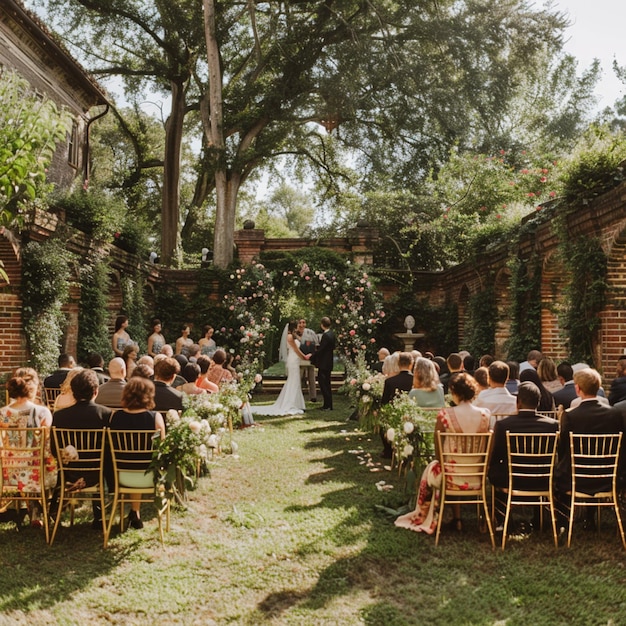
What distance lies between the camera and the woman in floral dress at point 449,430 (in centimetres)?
545

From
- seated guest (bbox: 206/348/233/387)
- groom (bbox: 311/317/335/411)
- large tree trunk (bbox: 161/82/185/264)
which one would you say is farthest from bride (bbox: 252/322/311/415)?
large tree trunk (bbox: 161/82/185/264)

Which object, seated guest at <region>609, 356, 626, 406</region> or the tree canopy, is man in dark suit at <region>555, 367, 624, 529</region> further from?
the tree canopy

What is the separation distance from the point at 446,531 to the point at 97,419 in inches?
126

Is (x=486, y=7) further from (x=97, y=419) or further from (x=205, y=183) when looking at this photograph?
(x=97, y=419)

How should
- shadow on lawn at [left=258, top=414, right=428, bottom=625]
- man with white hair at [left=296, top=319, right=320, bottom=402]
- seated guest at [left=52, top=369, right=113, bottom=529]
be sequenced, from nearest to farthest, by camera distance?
shadow on lawn at [left=258, top=414, right=428, bottom=625], seated guest at [left=52, top=369, right=113, bottom=529], man with white hair at [left=296, top=319, right=320, bottom=402]

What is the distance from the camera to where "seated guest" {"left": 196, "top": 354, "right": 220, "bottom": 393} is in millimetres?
8797

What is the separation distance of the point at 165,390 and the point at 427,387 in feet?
9.40

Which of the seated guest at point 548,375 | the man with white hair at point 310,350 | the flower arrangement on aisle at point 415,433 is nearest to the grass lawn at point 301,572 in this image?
the flower arrangement on aisle at point 415,433

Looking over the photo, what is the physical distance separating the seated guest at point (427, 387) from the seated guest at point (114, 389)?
3.26m

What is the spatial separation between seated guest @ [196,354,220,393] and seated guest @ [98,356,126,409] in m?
1.70

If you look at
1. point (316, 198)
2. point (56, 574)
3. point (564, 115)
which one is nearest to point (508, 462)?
point (56, 574)

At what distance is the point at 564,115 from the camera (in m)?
28.3

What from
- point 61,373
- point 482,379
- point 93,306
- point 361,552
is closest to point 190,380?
point 61,373

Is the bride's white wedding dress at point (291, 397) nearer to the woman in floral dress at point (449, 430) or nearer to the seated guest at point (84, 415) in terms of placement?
the woman in floral dress at point (449, 430)
